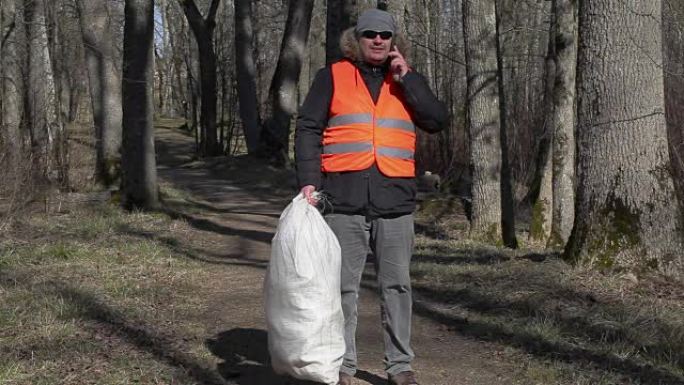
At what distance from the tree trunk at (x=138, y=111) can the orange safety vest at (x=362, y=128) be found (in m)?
8.13

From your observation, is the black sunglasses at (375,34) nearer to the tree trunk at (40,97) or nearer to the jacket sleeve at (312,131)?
the jacket sleeve at (312,131)

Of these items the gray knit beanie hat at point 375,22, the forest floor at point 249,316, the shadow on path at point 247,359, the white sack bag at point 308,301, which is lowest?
the shadow on path at point 247,359

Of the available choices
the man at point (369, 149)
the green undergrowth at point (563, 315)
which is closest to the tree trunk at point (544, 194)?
the green undergrowth at point (563, 315)

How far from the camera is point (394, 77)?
13.9ft

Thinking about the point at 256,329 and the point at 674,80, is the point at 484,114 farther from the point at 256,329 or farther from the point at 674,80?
the point at 256,329

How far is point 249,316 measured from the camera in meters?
6.56

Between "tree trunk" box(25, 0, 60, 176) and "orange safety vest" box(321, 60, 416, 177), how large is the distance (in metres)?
7.99

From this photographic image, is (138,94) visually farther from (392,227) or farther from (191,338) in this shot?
(392,227)

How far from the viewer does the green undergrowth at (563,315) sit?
482 cm

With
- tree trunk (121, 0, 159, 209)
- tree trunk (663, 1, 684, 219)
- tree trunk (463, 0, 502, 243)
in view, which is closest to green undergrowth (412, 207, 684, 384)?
tree trunk (463, 0, 502, 243)

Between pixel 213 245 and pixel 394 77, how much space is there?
6.64 metres

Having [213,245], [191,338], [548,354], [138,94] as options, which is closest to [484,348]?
[548,354]

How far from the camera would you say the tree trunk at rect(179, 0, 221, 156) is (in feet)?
75.2

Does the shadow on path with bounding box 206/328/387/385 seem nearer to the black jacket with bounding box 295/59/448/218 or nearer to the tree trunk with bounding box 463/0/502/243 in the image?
the black jacket with bounding box 295/59/448/218
